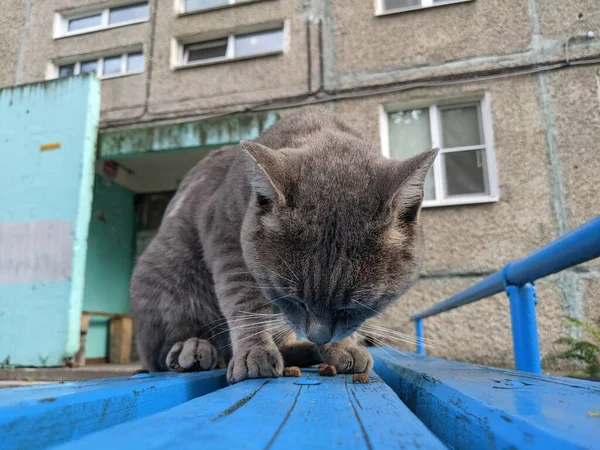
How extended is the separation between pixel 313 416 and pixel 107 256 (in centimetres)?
649

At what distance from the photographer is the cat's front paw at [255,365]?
1.38 meters

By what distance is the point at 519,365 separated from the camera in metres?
1.58

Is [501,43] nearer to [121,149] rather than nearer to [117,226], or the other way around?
[121,149]

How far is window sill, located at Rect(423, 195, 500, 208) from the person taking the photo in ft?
15.2

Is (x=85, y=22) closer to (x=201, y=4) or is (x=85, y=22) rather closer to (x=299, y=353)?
(x=201, y=4)

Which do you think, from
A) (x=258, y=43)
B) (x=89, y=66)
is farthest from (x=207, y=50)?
(x=89, y=66)

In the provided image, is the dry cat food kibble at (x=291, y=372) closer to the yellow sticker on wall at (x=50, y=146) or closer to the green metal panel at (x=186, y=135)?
the green metal panel at (x=186, y=135)

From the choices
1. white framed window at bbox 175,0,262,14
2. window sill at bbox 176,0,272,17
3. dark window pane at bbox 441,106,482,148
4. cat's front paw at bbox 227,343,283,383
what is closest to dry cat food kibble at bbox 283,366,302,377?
cat's front paw at bbox 227,343,283,383

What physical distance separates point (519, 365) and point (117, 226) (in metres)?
6.28

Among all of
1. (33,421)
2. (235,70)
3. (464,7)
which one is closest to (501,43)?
(464,7)

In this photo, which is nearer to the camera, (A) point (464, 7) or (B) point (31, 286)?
(B) point (31, 286)

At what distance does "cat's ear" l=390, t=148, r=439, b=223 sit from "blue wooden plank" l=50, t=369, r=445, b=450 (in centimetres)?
64

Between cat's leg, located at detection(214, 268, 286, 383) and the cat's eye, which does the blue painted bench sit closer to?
cat's leg, located at detection(214, 268, 286, 383)

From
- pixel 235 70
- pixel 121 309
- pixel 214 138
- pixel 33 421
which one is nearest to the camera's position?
pixel 33 421
